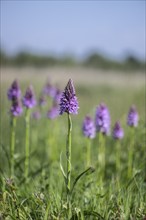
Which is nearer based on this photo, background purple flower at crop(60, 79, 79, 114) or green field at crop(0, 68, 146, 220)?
background purple flower at crop(60, 79, 79, 114)

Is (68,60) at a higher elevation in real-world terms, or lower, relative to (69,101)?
higher

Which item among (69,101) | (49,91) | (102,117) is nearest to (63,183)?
(102,117)

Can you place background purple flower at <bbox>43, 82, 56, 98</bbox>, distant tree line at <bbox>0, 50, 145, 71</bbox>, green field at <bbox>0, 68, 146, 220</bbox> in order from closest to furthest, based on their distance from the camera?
green field at <bbox>0, 68, 146, 220</bbox> < background purple flower at <bbox>43, 82, 56, 98</bbox> < distant tree line at <bbox>0, 50, 145, 71</bbox>

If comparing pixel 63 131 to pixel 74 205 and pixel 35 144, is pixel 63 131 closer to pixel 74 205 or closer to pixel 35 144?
pixel 35 144

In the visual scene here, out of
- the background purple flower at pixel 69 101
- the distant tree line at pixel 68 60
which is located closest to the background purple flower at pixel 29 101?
the background purple flower at pixel 69 101

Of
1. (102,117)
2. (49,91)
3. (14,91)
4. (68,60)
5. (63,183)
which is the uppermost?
(68,60)

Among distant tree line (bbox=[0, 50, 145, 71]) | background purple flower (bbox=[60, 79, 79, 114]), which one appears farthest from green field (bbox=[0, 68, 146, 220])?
distant tree line (bbox=[0, 50, 145, 71])

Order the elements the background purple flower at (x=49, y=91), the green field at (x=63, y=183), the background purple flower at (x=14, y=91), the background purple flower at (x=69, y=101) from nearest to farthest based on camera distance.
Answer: the background purple flower at (x=69, y=101), the green field at (x=63, y=183), the background purple flower at (x=14, y=91), the background purple flower at (x=49, y=91)

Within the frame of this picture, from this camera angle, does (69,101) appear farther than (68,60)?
No

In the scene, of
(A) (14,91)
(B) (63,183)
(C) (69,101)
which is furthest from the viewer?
(A) (14,91)

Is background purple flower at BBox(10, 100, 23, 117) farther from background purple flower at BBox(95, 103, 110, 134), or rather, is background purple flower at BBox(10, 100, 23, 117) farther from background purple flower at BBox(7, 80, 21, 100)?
background purple flower at BBox(95, 103, 110, 134)

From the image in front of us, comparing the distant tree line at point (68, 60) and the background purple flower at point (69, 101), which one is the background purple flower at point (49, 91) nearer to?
the background purple flower at point (69, 101)

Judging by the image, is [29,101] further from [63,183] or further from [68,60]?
[68,60]

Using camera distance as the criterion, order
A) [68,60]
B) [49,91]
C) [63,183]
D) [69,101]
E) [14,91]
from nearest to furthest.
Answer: [69,101] < [63,183] < [14,91] < [49,91] < [68,60]
